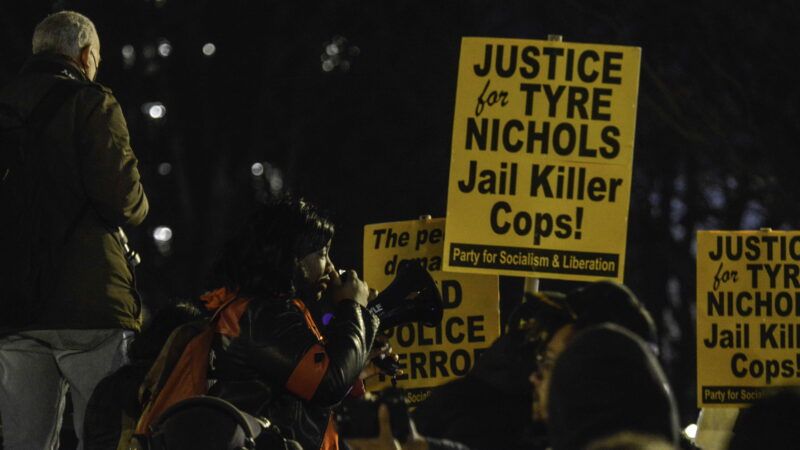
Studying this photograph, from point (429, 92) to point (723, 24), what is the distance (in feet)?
21.0

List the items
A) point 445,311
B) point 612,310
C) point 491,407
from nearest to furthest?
point 612,310 → point 491,407 → point 445,311

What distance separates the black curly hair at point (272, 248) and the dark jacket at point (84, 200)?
41 centimetres

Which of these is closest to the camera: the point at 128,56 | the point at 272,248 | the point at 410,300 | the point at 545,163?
the point at 272,248

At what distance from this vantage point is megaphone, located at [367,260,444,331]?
22.7 feet

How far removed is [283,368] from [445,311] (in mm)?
3674

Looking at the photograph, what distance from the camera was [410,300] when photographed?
7031mm

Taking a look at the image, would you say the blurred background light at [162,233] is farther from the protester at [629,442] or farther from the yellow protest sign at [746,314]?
the protester at [629,442]

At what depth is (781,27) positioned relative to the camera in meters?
18.2

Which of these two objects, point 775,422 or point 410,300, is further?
point 410,300

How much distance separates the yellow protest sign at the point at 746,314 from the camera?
1012 centimetres

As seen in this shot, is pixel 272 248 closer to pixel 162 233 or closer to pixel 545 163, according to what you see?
pixel 545 163

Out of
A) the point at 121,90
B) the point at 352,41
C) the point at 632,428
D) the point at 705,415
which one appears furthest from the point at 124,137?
the point at 352,41

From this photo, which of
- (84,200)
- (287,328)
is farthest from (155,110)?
(287,328)

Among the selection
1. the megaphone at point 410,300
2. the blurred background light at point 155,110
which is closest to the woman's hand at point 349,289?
the megaphone at point 410,300
